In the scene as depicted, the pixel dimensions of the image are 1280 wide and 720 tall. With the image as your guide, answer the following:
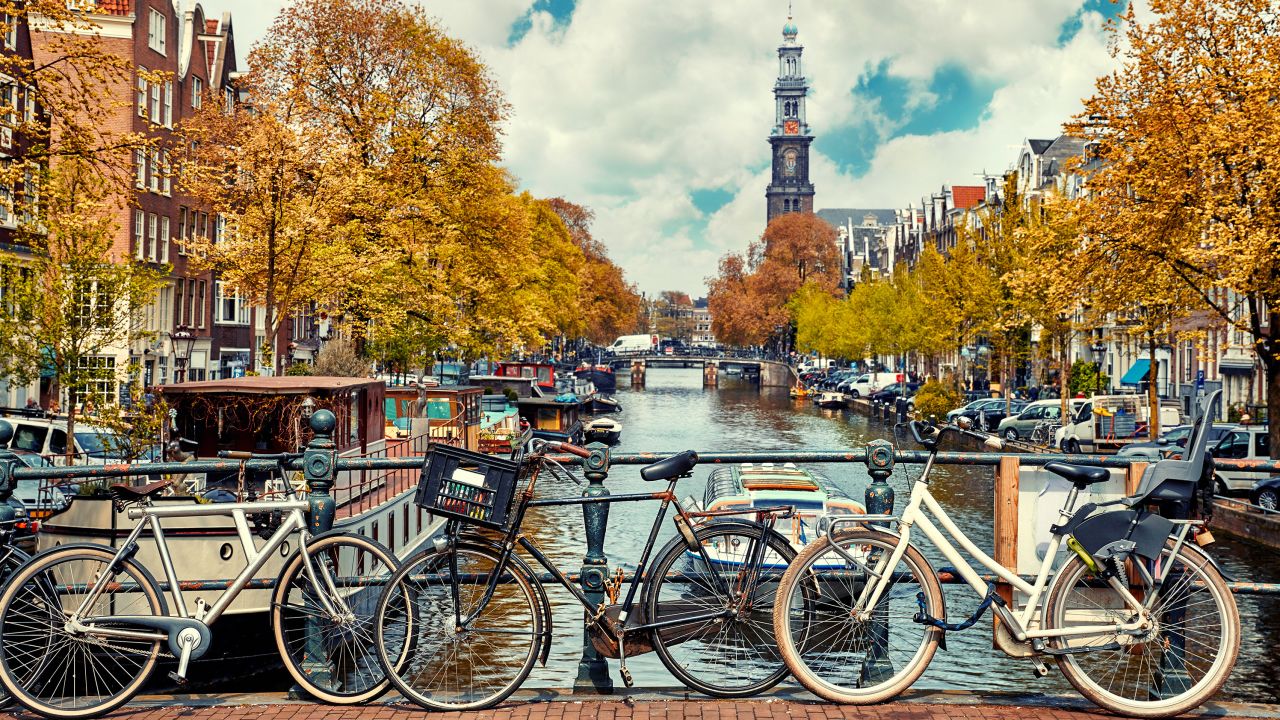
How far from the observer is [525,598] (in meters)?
6.67

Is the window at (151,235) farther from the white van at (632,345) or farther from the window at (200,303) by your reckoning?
the white van at (632,345)

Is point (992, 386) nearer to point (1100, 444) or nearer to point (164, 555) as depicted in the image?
point (1100, 444)

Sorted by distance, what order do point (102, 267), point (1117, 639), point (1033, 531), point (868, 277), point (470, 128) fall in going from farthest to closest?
point (868, 277) → point (470, 128) → point (102, 267) → point (1033, 531) → point (1117, 639)

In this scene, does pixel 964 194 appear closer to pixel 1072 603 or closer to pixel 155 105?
pixel 155 105

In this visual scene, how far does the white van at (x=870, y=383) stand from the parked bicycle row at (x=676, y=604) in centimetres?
8100

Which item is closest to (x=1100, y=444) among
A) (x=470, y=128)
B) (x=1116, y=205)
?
(x=1116, y=205)

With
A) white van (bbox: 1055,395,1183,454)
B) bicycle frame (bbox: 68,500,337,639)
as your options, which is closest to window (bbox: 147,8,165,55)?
white van (bbox: 1055,395,1183,454)

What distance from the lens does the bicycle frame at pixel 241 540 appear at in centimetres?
660

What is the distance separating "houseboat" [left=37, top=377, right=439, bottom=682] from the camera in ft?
43.8

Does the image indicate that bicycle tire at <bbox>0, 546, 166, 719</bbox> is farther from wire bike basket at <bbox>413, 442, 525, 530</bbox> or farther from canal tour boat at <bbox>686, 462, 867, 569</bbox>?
canal tour boat at <bbox>686, 462, 867, 569</bbox>

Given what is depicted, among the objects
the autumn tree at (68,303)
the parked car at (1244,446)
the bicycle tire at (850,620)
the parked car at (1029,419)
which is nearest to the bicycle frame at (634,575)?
the bicycle tire at (850,620)

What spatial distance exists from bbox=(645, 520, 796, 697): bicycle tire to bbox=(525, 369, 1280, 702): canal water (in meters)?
0.92

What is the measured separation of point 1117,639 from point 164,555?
4.71 meters

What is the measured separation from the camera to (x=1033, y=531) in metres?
7.03
